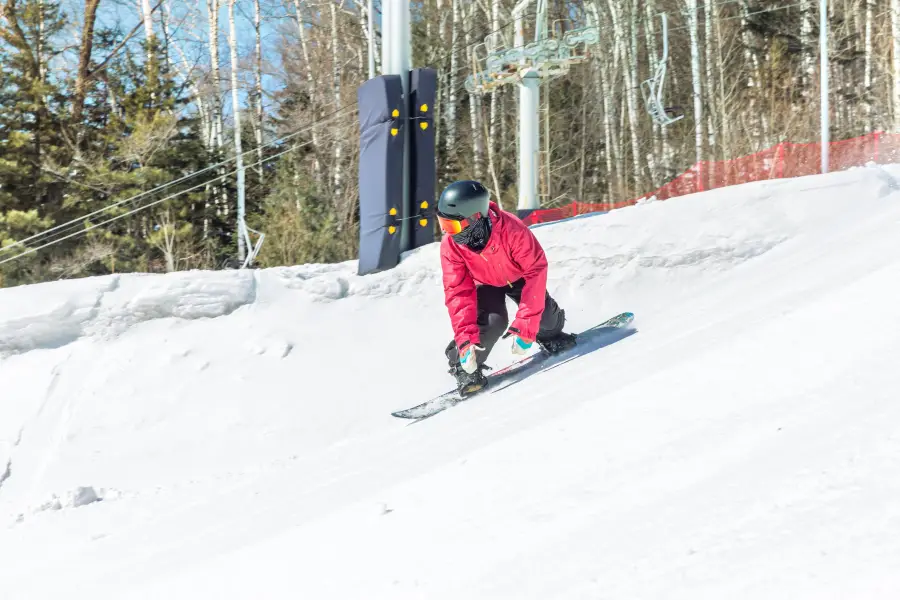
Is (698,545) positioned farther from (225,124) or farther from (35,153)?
(225,124)

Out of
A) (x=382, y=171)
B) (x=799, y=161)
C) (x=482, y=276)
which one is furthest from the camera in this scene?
(x=799, y=161)

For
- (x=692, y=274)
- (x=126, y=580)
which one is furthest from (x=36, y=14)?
(x=126, y=580)

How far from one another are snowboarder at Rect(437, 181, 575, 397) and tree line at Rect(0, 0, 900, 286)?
7.86 m

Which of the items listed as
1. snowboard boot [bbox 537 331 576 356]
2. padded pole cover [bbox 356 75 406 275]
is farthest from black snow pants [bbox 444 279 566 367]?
padded pole cover [bbox 356 75 406 275]

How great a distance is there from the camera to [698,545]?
181 centimetres

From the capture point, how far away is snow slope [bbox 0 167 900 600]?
1.91 m

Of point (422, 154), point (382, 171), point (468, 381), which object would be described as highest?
point (422, 154)

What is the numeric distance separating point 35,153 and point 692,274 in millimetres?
14306

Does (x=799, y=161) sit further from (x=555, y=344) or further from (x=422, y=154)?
(x=555, y=344)

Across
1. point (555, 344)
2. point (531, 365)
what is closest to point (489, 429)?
point (531, 365)

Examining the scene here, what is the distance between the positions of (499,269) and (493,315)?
0.36 m

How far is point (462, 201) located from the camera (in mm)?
4230

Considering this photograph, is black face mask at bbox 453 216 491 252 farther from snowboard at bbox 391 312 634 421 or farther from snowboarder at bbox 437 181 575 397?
snowboard at bbox 391 312 634 421

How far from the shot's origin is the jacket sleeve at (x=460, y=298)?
4562mm
